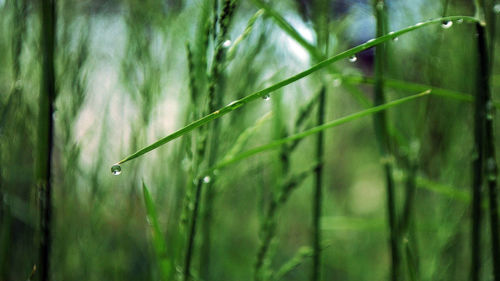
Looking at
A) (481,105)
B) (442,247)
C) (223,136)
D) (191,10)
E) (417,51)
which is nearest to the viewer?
(481,105)

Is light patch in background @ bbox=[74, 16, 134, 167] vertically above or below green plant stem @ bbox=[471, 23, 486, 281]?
above

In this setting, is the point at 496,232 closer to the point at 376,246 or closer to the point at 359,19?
the point at 359,19

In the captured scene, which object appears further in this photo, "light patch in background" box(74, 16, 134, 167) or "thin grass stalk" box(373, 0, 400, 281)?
"light patch in background" box(74, 16, 134, 167)

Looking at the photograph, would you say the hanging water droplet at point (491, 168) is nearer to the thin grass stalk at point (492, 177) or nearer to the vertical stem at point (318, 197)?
the thin grass stalk at point (492, 177)

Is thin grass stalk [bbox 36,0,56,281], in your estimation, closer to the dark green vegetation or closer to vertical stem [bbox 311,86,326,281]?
the dark green vegetation

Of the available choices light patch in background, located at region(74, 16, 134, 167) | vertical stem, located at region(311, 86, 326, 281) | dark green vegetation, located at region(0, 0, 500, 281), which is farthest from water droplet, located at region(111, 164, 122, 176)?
light patch in background, located at region(74, 16, 134, 167)

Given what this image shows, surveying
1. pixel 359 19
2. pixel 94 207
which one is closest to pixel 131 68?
pixel 94 207

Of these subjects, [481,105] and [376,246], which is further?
[376,246]
